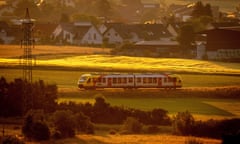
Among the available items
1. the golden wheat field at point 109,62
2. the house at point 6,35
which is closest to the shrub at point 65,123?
the golden wheat field at point 109,62

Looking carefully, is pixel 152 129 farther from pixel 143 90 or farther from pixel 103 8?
pixel 103 8

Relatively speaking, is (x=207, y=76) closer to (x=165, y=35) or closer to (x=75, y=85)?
(x=75, y=85)

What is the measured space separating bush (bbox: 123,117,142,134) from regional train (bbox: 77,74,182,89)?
5.72 m

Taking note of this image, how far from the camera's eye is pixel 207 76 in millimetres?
25500

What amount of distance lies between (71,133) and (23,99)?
119 inches

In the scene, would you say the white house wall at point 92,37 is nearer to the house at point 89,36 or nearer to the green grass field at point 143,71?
the house at point 89,36

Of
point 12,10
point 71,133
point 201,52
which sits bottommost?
point 71,133

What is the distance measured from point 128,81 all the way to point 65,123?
670 centimetres

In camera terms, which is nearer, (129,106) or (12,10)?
(129,106)

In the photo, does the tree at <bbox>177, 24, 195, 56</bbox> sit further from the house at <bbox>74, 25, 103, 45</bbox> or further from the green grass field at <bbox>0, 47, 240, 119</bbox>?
the house at <bbox>74, 25, 103, 45</bbox>

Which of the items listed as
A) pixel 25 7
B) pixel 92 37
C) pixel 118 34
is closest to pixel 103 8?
pixel 25 7

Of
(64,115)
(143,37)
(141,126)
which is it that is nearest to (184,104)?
(141,126)

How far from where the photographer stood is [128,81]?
2250 centimetres

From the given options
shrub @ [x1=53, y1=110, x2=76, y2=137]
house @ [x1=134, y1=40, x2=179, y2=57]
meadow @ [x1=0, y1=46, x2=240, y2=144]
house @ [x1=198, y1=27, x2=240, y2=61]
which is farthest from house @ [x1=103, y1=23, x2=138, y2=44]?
shrub @ [x1=53, y1=110, x2=76, y2=137]
